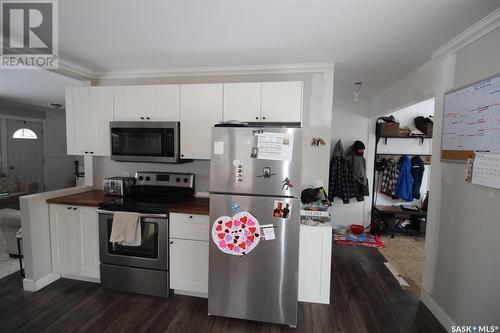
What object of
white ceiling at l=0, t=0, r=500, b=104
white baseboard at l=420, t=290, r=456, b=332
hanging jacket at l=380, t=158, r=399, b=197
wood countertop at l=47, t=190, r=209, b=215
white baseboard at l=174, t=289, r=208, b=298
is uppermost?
white ceiling at l=0, t=0, r=500, b=104

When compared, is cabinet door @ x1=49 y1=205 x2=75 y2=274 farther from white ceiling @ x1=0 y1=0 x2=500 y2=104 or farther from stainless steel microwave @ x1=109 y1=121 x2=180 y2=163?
white ceiling @ x1=0 y1=0 x2=500 y2=104

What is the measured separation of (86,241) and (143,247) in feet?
2.15

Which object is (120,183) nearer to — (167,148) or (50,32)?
(167,148)

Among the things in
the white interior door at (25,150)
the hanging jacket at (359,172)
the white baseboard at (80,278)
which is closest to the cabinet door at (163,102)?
the white baseboard at (80,278)

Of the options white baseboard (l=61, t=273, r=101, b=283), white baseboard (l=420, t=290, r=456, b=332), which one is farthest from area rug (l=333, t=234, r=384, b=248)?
white baseboard (l=61, t=273, r=101, b=283)

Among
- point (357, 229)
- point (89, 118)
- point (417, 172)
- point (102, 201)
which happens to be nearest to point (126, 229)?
point (102, 201)

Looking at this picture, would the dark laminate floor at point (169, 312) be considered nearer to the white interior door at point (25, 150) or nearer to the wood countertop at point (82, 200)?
the wood countertop at point (82, 200)

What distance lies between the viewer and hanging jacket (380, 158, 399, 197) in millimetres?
4062

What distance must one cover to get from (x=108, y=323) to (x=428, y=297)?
2.90 metres

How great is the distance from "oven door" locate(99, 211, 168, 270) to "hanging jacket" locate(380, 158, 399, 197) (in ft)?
12.3

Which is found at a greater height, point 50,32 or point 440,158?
point 50,32

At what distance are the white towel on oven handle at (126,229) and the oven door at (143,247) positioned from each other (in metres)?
0.06

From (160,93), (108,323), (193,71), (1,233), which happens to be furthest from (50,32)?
(1,233)

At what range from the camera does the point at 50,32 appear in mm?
1946
